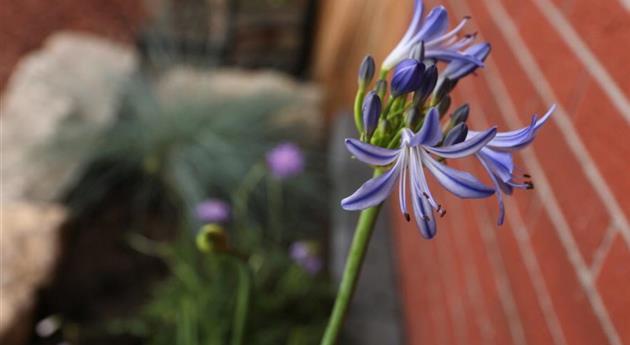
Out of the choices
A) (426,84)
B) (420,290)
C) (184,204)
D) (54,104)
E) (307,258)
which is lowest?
(426,84)

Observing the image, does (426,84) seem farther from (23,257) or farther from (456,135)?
(23,257)

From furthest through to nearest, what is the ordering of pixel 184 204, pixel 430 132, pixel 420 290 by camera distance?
pixel 184 204
pixel 420 290
pixel 430 132

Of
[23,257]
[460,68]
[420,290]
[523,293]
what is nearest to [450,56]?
[460,68]

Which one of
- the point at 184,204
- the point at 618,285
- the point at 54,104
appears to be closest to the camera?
the point at 618,285

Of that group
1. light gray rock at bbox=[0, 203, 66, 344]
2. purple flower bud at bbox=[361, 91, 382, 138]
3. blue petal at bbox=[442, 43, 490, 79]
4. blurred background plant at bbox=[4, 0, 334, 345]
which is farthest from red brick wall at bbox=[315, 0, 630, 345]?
light gray rock at bbox=[0, 203, 66, 344]

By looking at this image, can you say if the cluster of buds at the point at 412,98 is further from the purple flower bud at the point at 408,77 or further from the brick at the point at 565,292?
the brick at the point at 565,292

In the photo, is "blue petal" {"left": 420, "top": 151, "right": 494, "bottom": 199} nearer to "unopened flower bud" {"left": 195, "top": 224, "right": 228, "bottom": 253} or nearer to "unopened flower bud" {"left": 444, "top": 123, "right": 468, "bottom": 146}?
"unopened flower bud" {"left": 444, "top": 123, "right": 468, "bottom": 146}
